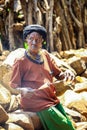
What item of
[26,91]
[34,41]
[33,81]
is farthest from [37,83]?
[34,41]

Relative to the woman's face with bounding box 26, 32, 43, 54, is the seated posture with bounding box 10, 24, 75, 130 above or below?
below

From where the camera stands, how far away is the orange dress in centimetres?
278

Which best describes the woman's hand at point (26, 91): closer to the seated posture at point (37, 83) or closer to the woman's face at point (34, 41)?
the seated posture at point (37, 83)

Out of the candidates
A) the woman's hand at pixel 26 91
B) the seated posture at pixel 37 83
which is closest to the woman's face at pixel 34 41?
the seated posture at pixel 37 83

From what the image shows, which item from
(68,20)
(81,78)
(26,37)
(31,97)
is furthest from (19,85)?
(68,20)

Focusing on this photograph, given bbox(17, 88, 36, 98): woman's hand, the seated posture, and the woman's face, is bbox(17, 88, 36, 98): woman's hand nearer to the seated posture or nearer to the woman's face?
the seated posture

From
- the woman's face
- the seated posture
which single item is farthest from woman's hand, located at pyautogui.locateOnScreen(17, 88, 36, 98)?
the woman's face

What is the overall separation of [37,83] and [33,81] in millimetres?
40

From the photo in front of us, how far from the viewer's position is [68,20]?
29.9 ft

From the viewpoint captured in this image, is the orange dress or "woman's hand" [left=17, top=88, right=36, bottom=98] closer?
"woman's hand" [left=17, top=88, right=36, bottom=98]

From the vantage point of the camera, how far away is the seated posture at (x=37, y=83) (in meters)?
2.77

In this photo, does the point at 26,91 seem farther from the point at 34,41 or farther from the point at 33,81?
the point at 34,41

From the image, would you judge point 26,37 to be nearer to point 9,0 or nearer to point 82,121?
point 82,121

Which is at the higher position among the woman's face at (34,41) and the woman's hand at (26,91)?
the woman's face at (34,41)
